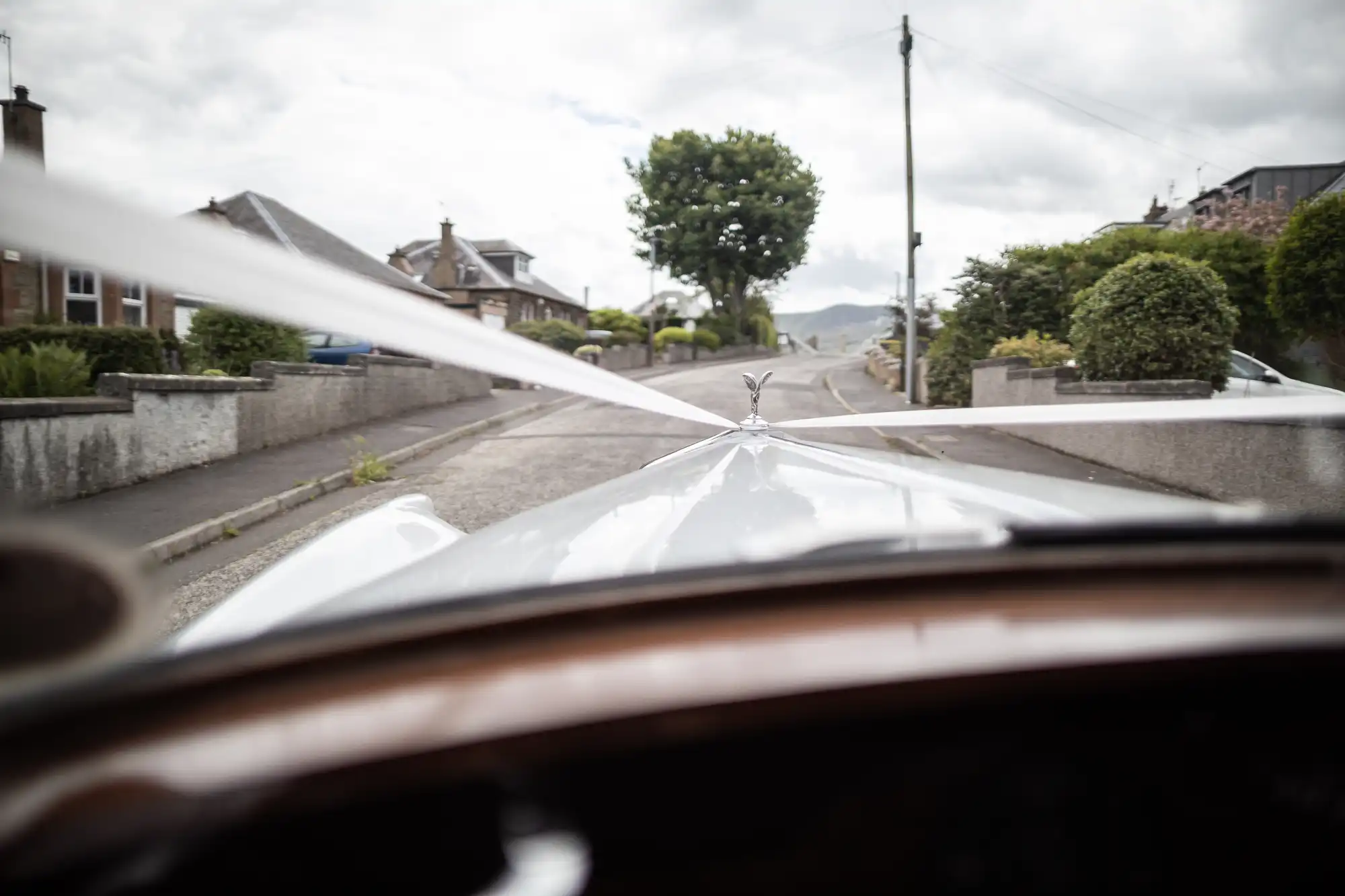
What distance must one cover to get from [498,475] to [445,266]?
34.9 m

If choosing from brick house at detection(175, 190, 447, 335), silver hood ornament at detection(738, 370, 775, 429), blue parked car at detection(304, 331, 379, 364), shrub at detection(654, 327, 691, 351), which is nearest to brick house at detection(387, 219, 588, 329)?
shrub at detection(654, 327, 691, 351)

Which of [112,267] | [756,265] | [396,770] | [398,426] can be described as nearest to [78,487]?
[112,267]

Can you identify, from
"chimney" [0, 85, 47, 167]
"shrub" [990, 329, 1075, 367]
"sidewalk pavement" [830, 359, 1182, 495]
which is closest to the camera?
"chimney" [0, 85, 47, 167]

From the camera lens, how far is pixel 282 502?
7699 mm

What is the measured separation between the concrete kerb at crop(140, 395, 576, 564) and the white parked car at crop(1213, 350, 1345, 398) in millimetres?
10612

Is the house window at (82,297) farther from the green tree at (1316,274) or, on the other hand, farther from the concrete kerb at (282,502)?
the green tree at (1316,274)

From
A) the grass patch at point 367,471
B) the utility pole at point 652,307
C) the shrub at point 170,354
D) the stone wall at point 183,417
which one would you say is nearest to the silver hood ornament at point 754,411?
the stone wall at point 183,417

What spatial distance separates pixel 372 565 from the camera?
204cm

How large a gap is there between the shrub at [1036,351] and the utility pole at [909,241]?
16.4ft

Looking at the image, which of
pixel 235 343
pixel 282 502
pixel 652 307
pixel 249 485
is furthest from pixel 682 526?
pixel 652 307

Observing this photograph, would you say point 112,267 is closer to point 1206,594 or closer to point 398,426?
point 1206,594

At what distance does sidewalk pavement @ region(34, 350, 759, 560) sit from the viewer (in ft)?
2.67

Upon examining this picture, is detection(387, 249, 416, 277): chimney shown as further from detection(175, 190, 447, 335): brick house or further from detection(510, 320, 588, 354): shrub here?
detection(510, 320, 588, 354): shrub

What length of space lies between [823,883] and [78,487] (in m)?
0.97
